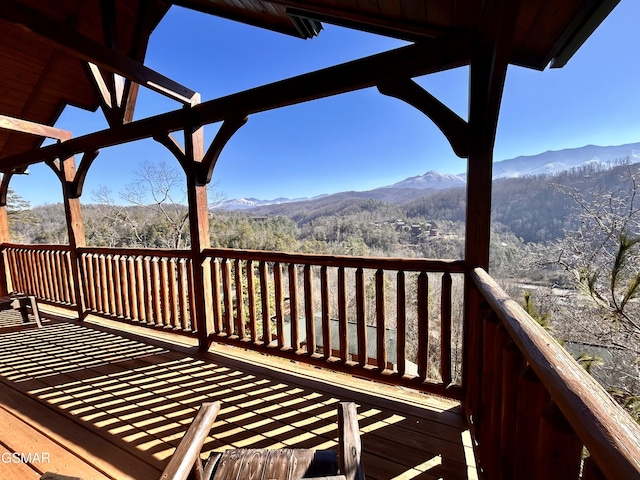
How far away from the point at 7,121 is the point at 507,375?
5912 millimetres

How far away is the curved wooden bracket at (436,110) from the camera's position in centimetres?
203

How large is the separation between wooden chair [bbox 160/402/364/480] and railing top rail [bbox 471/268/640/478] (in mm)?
654

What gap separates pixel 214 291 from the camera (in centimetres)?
323

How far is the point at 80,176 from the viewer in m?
4.22

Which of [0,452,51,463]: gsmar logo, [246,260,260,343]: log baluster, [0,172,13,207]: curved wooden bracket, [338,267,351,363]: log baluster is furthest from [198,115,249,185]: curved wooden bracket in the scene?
[0,172,13,207]: curved wooden bracket

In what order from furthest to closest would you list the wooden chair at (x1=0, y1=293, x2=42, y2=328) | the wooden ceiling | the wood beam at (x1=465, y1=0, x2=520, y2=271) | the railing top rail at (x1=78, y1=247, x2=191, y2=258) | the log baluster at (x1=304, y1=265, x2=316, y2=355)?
the wooden chair at (x1=0, y1=293, x2=42, y2=328), the railing top rail at (x1=78, y1=247, x2=191, y2=258), the log baluster at (x1=304, y1=265, x2=316, y2=355), the wood beam at (x1=465, y1=0, x2=520, y2=271), the wooden ceiling

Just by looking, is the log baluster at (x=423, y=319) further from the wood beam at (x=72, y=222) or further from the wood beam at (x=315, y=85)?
the wood beam at (x=72, y=222)

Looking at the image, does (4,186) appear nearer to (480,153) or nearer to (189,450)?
(189,450)

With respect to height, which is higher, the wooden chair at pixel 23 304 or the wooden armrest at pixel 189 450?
the wooden armrest at pixel 189 450

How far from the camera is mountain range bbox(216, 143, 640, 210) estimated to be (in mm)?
6203

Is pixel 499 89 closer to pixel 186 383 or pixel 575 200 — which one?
pixel 186 383

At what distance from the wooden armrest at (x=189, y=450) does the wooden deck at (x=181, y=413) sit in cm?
86

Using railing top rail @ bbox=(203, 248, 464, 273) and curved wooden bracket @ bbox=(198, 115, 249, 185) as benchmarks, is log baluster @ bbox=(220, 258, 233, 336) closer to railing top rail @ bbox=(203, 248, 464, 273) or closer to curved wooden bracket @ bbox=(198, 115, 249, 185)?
railing top rail @ bbox=(203, 248, 464, 273)

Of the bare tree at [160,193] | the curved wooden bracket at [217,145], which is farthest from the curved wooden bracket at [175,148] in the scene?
the bare tree at [160,193]
